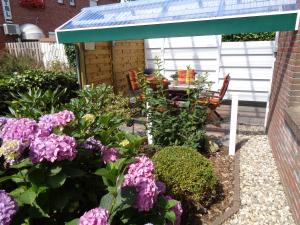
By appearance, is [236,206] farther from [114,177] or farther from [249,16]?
[249,16]

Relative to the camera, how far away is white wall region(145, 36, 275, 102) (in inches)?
330

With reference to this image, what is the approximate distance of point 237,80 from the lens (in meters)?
8.82

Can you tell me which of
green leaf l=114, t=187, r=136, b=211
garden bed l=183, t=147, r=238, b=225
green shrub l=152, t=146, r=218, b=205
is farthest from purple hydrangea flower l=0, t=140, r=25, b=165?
garden bed l=183, t=147, r=238, b=225

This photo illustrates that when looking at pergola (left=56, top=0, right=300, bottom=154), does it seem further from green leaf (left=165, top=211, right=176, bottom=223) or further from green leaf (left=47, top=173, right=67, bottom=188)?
green leaf (left=47, top=173, right=67, bottom=188)

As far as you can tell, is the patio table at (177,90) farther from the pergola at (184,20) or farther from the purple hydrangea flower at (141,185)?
the purple hydrangea flower at (141,185)

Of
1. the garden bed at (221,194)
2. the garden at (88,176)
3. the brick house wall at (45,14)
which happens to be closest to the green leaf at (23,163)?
the garden at (88,176)

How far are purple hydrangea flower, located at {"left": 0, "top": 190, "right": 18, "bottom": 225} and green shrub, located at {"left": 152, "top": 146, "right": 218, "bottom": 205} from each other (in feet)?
6.21

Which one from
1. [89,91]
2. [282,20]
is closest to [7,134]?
[89,91]

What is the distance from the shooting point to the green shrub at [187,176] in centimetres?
310

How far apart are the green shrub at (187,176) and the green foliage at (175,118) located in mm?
980

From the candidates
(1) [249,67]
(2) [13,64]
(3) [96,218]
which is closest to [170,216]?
(3) [96,218]

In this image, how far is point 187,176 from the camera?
3119 millimetres

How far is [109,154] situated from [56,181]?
59 centimetres

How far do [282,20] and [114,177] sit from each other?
3.25 meters
